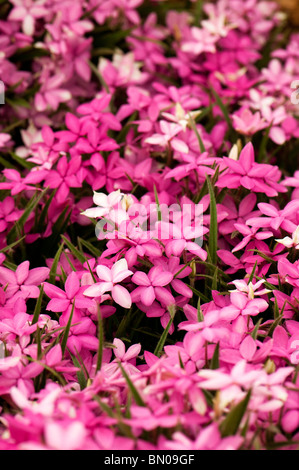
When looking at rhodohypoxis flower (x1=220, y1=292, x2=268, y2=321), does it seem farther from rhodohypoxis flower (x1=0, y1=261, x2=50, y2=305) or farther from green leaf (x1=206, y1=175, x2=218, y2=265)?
rhodohypoxis flower (x1=0, y1=261, x2=50, y2=305)

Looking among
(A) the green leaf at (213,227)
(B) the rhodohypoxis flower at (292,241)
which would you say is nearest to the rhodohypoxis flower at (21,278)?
(A) the green leaf at (213,227)

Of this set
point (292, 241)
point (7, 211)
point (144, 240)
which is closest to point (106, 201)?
point (144, 240)

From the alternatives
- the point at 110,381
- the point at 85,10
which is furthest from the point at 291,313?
the point at 85,10

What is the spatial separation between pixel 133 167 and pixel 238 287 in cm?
44

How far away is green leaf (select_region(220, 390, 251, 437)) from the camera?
70 cm

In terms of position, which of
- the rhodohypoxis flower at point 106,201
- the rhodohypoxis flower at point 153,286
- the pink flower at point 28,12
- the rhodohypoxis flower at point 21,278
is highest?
the pink flower at point 28,12

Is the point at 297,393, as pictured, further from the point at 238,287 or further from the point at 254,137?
the point at 254,137

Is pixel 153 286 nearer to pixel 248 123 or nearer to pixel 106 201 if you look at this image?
pixel 106 201

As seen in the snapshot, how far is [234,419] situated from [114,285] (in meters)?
0.33

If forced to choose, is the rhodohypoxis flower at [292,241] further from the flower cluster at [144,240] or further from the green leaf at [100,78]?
the green leaf at [100,78]

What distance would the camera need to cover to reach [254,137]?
139cm

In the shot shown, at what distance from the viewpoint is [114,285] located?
94 cm

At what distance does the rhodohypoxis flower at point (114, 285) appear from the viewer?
927 millimetres

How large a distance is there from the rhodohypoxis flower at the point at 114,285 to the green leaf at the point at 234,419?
0.28 metres
